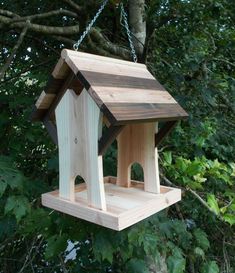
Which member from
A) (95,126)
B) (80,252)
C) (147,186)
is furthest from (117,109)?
(80,252)

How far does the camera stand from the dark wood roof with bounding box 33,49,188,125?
0.87 metres

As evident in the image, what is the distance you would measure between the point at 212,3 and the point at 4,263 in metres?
1.92

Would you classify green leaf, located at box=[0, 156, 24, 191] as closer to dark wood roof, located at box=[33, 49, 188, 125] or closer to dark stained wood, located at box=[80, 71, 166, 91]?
dark wood roof, located at box=[33, 49, 188, 125]

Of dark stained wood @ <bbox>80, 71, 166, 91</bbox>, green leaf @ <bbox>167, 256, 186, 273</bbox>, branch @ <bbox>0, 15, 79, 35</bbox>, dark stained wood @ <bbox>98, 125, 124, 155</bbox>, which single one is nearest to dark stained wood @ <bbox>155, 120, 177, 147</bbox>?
dark stained wood @ <bbox>80, 71, 166, 91</bbox>

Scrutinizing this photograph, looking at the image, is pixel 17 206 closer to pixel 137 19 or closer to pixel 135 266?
pixel 135 266

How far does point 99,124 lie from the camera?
0.91 metres

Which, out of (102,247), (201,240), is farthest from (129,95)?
(201,240)

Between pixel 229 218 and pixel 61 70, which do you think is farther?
pixel 229 218

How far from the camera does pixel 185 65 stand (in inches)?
71.5

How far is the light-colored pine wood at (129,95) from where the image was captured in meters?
0.89

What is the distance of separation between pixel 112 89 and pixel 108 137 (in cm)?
14

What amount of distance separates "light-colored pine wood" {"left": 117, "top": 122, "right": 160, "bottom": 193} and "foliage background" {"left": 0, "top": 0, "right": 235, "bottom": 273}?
0.18 m

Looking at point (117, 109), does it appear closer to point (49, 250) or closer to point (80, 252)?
point (49, 250)

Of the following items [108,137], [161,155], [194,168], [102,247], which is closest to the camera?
[108,137]
